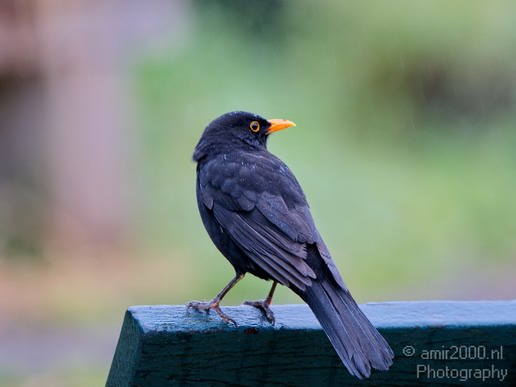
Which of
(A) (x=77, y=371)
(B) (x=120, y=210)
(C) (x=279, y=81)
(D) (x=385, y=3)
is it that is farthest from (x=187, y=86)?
(A) (x=77, y=371)

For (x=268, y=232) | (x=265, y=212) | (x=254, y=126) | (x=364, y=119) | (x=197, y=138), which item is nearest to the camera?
(x=268, y=232)

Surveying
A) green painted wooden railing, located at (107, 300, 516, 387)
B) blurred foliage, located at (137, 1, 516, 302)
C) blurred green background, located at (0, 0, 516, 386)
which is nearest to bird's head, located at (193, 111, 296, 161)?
green painted wooden railing, located at (107, 300, 516, 387)

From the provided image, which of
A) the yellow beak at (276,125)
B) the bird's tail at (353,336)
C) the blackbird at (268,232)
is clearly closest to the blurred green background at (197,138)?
the yellow beak at (276,125)

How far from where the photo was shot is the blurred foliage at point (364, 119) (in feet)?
32.2

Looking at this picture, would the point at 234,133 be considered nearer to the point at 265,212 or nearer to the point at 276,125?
the point at 276,125

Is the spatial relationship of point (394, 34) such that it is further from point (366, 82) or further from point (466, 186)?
point (466, 186)

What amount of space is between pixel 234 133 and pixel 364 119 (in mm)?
7741

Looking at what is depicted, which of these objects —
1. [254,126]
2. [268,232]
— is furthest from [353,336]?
[254,126]

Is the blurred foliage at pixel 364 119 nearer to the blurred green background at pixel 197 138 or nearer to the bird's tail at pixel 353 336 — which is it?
the blurred green background at pixel 197 138

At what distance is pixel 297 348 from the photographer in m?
2.69

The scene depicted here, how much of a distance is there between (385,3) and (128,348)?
1079cm

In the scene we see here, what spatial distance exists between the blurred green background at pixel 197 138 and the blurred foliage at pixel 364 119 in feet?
0.08

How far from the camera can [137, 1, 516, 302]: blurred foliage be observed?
9812 millimetres

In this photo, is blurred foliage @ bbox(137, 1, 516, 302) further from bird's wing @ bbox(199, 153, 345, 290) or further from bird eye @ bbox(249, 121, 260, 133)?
bird's wing @ bbox(199, 153, 345, 290)
